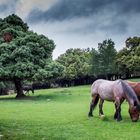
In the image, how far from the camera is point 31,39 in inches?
1940

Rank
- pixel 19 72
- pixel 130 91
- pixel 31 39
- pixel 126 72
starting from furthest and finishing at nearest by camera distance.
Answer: pixel 126 72 → pixel 31 39 → pixel 19 72 → pixel 130 91

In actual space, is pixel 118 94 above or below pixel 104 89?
below

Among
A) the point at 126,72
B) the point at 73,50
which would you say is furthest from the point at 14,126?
the point at 73,50

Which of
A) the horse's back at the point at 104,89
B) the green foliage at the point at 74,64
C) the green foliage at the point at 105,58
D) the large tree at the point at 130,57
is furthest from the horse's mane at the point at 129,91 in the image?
the green foliage at the point at 74,64

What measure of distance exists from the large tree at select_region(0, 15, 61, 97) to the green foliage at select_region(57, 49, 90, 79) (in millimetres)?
43208

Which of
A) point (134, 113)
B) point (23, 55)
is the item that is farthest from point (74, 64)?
point (134, 113)

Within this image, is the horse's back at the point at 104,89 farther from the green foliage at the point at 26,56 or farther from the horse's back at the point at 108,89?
the green foliage at the point at 26,56

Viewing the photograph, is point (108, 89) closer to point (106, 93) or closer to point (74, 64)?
point (106, 93)

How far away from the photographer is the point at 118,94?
2119 centimetres

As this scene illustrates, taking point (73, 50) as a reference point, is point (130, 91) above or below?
below

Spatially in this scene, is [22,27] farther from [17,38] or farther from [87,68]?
[87,68]

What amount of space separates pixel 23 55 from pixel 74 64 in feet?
173

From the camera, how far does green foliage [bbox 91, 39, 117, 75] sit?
86.1 metres

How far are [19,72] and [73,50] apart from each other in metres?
66.1
